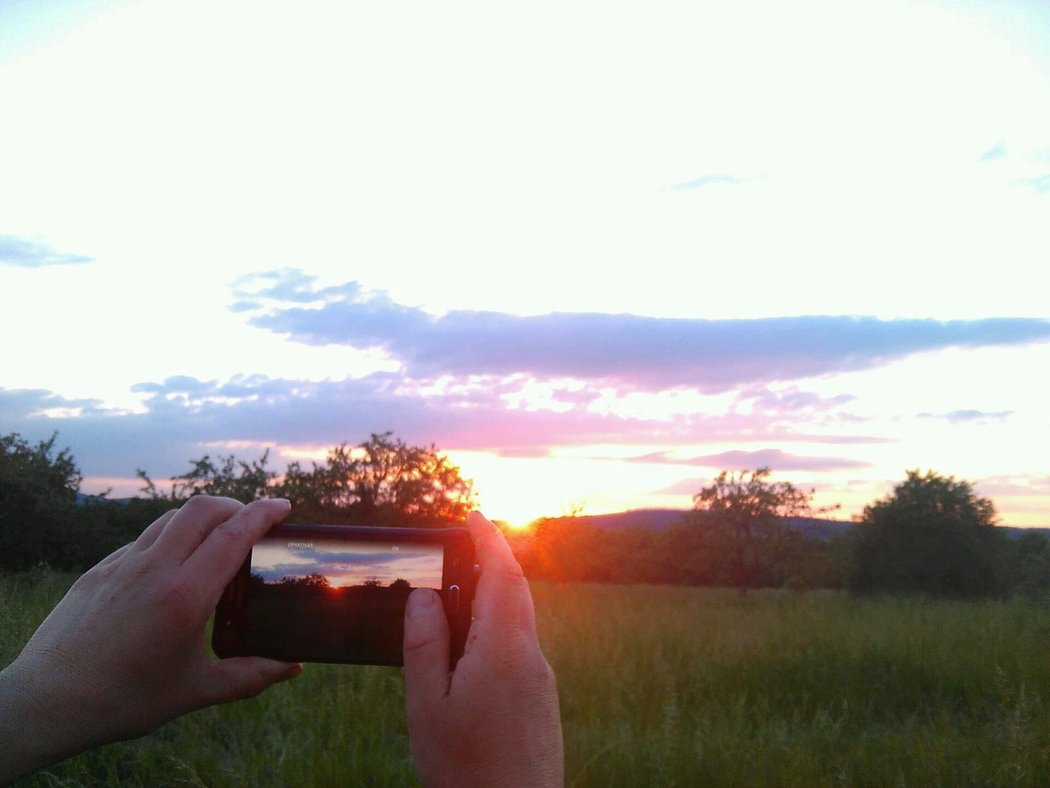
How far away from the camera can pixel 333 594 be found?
1.84 meters

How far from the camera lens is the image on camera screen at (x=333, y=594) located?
1.75 m

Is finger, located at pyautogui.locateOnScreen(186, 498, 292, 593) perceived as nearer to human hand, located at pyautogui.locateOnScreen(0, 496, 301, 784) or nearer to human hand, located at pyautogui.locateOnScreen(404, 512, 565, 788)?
human hand, located at pyautogui.locateOnScreen(0, 496, 301, 784)

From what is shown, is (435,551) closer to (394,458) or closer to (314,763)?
(314,763)

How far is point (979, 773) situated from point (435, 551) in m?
4.10

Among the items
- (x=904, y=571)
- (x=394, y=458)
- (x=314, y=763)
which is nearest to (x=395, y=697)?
(x=314, y=763)

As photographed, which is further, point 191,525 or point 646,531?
point 646,531

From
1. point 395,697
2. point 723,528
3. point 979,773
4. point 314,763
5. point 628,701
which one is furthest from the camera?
point 723,528

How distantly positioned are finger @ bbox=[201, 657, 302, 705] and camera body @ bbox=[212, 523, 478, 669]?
0.07 meters

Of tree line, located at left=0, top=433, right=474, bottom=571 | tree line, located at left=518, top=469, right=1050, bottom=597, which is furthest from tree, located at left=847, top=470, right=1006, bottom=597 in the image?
tree line, located at left=0, top=433, right=474, bottom=571

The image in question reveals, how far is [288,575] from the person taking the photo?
1.81 metres

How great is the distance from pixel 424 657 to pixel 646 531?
2339 centimetres

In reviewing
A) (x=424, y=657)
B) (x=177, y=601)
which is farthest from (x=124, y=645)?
(x=424, y=657)

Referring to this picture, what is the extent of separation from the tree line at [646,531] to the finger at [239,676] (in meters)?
2.89

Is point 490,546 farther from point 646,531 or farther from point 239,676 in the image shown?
point 646,531
